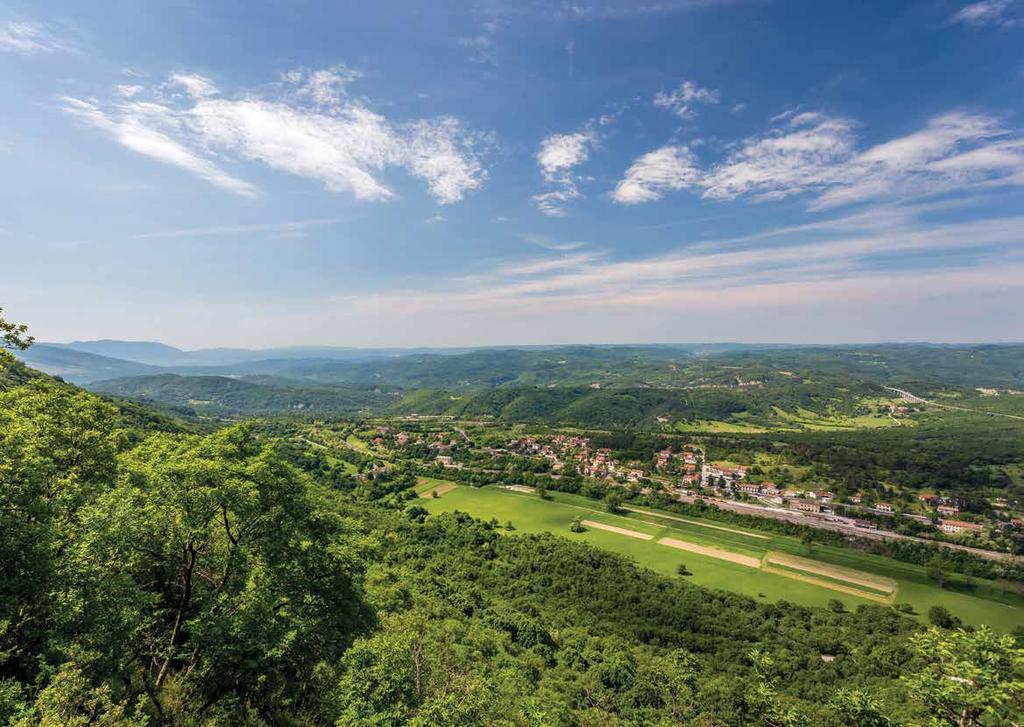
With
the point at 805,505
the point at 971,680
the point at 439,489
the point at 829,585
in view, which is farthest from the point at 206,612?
the point at 805,505

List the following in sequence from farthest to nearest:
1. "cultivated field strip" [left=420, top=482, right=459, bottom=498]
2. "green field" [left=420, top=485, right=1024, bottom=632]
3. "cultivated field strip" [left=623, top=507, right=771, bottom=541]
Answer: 1. "cultivated field strip" [left=420, top=482, right=459, bottom=498]
2. "cultivated field strip" [left=623, top=507, right=771, bottom=541]
3. "green field" [left=420, top=485, right=1024, bottom=632]

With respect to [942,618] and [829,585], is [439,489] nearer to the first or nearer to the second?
[829,585]

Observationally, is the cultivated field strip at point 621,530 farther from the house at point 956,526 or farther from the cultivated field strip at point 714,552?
the house at point 956,526

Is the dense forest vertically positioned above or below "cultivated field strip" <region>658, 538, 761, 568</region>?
above

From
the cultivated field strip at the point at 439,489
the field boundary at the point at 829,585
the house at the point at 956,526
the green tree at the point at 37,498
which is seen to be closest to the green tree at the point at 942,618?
the field boundary at the point at 829,585

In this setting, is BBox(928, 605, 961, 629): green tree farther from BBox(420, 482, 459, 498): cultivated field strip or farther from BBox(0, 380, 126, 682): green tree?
BBox(420, 482, 459, 498): cultivated field strip

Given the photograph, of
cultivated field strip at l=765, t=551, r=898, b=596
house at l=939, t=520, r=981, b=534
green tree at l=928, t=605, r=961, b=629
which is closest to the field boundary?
cultivated field strip at l=765, t=551, r=898, b=596
